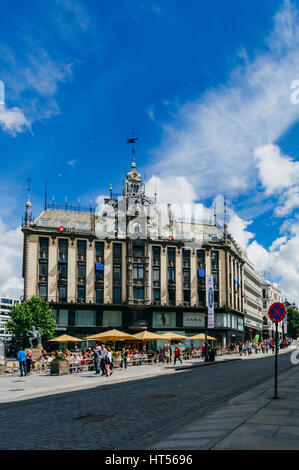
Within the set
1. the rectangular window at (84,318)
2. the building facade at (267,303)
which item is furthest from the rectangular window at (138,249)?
the building facade at (267,303)

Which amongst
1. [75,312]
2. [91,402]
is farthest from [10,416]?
[75,312]

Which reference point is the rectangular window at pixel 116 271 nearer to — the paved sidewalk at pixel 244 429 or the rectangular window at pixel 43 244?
the rectangular window at pixel 43 244

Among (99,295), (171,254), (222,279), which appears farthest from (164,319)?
(222,279)

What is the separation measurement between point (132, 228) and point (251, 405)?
54631 mm

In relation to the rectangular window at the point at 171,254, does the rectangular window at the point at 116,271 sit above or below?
below

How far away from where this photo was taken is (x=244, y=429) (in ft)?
30.1

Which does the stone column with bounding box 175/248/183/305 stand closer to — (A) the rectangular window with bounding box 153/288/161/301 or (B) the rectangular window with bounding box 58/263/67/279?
(A) the rectangular window with bounding box 153/288/161/301

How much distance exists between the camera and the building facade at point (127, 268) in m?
61.2

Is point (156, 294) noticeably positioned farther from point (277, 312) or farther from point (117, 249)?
point (277, 312)

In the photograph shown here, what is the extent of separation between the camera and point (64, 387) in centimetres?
1912

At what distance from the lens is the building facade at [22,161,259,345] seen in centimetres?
6122

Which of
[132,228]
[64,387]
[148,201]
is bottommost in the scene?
[64,387]

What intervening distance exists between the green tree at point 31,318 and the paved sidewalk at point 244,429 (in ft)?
145
